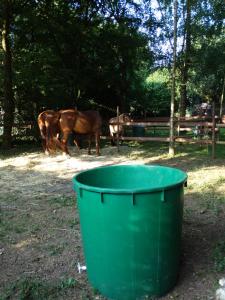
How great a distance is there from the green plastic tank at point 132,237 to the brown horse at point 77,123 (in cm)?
773

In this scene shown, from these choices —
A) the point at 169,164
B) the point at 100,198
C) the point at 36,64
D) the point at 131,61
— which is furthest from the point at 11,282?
the point at 131,61

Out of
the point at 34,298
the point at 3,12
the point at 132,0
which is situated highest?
the point at 132,0

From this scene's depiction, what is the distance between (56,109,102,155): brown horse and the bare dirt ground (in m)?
2.41

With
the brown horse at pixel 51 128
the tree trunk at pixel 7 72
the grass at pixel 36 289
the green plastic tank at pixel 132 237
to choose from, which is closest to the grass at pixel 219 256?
the green plastic tank at pixel 132 237

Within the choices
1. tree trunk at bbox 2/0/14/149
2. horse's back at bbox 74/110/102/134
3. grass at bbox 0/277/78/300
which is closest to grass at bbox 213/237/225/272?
grass at bbox 0/277/78/300

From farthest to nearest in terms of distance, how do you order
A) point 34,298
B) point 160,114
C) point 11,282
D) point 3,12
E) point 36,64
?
point 160,114 → point 36,64 → point 3,12 → point 11,282 → point 34,298

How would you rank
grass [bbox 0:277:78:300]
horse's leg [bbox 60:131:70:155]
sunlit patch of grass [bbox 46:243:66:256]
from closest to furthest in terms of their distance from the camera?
grass [bbox 0:277:78:300], sunlit patch of grass [bbox 46:243:66:256], horse's leg [bbox 60:131:70:155]

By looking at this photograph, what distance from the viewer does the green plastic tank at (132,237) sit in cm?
307

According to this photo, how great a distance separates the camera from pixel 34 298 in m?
3.34

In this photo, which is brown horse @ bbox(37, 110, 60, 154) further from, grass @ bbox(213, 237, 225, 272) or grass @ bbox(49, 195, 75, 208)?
grass @ bbox(213, 237, 225, 272)

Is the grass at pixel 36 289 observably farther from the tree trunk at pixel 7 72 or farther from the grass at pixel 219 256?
the tree trunk at pixel 7 72

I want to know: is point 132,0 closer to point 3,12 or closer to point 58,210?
point 3,12

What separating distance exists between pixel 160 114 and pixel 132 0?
42.7ft

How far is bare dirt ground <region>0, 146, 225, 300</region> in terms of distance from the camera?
11.5ft
